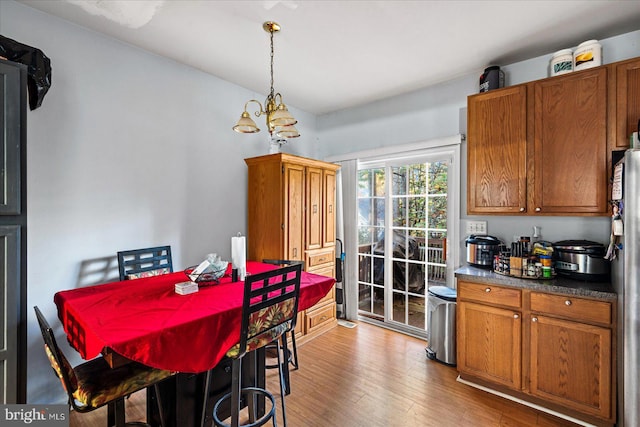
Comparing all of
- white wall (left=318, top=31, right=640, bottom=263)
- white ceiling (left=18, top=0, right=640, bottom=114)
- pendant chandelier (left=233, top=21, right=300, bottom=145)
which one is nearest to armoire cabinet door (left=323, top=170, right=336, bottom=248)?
white wall (left=318, top=31, right=640, bottom=263)

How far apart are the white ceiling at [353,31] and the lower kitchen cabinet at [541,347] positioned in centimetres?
195

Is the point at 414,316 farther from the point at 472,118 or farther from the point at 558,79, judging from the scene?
the point at 558,79

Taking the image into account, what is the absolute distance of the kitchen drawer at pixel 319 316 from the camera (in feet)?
10.7

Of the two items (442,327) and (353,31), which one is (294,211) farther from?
(442,327)

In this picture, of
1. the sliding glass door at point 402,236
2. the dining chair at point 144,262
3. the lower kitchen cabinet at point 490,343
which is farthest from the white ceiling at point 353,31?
the lower kitchen cabinet at point 490,343

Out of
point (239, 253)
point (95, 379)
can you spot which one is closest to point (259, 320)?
point (239, 253)

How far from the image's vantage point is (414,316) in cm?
343

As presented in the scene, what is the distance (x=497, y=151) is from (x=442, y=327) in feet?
5.44

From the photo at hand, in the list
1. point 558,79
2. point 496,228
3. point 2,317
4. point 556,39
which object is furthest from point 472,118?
point 2,317

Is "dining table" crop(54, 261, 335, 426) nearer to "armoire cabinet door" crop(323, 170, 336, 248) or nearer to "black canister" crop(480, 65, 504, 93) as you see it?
"armoire cabinet door" crop(323, 170, 336, 248)

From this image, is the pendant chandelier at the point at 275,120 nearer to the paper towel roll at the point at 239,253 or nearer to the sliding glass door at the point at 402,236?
the paper towel roll at the point at 239,253

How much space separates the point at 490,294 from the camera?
7.49ft

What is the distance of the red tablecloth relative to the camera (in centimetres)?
122

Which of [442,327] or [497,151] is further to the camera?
[442,327]
